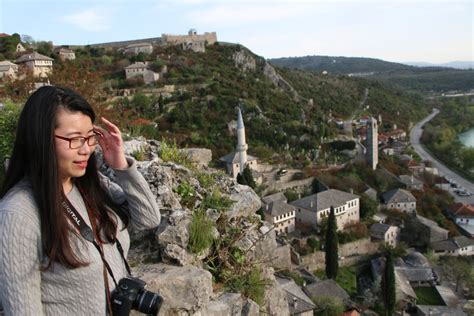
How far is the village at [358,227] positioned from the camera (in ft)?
64.6

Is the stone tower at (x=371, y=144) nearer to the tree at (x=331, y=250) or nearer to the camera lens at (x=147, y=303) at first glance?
the tree at (x=331, y=250)

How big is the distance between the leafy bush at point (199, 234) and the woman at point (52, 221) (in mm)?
1264

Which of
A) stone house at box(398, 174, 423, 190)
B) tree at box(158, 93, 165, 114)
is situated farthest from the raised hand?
stone house at box(398, 174, 423, 190)

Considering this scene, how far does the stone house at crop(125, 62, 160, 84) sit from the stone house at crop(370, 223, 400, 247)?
74.4ft

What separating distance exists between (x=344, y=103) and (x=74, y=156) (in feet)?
202

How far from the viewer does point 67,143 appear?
1696 mm

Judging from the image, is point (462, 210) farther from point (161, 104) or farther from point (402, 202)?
point (161, 104)

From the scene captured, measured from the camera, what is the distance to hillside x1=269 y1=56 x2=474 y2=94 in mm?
109062

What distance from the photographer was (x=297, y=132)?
37.2m

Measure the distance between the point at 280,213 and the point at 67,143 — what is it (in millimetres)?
24274

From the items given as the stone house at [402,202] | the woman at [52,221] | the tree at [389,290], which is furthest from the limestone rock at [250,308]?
the stone house at [402,202]

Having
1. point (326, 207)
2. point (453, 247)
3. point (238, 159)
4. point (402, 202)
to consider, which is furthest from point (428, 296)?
point (238, 159)

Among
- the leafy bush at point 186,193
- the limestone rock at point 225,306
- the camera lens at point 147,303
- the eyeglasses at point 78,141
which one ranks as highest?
the eyeglasses at point 78,141

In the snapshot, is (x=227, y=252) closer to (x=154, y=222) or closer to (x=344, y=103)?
(x=154, y=222)
